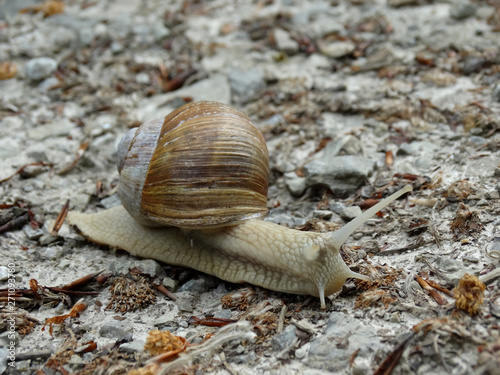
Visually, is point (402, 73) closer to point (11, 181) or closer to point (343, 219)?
point (343, 219)

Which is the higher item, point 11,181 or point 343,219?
point 11,181

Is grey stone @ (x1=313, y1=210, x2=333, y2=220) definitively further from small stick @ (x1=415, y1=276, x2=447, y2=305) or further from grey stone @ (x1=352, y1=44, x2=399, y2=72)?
grey stone @ (x1=352, y1=44, x2=399, y2=72)

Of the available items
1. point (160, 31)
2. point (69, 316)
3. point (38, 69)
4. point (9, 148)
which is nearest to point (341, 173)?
point (69, 316)

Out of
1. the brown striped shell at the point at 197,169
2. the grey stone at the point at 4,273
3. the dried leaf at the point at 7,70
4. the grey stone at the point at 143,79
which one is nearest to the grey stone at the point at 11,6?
the dried leaf at the point at 7,70

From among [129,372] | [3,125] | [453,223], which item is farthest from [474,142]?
[3,125]

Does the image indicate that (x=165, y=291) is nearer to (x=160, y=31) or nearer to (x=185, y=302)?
(x=185, y=302)

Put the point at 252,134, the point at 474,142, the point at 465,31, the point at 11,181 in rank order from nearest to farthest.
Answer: the point at 252,134
the point at 474,142
the point at 11,181
the point at 465,31

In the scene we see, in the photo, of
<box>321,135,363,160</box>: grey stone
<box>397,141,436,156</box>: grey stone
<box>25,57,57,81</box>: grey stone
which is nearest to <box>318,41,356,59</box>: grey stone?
<box>321,135,363,160</box>: grey stone
